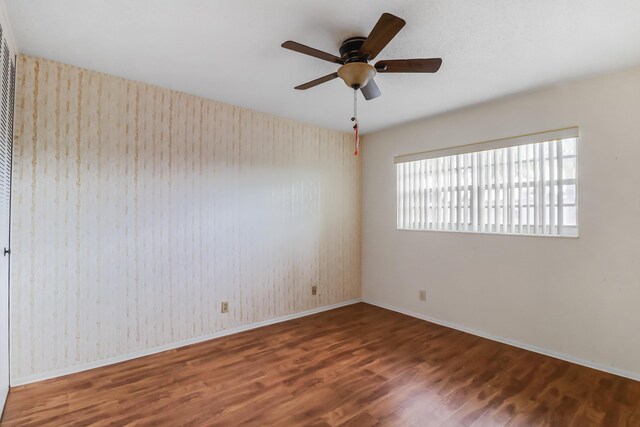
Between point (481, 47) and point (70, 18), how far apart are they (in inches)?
102

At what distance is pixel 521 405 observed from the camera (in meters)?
2.03

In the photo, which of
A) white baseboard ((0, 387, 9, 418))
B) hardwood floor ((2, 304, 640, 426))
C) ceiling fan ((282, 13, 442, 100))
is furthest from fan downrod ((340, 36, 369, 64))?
white baseboard ((0, 387, 9, 418))

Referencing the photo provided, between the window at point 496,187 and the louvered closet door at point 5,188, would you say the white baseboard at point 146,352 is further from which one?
the window at point 496,187

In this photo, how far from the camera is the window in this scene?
2721mm

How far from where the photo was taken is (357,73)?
1.97 metres

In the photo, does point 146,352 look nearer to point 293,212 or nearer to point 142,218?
point 142,218

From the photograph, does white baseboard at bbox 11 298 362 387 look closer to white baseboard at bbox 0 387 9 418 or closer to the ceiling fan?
white baseboard at bbox 0 387 9 418

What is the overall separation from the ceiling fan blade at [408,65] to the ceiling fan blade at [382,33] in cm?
11

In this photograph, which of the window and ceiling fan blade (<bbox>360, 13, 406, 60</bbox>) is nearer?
ceiling fan blade (<bbox>360, 13, 406, 60</bbox>)

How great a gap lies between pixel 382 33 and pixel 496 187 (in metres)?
2.21

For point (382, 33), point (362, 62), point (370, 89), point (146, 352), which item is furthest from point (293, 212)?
point (382, 33)

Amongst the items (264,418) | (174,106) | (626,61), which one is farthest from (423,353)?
(174,106)

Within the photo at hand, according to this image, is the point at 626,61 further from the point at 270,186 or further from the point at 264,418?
the point at 264,418

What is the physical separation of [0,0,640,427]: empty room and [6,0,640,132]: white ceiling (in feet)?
0.06
